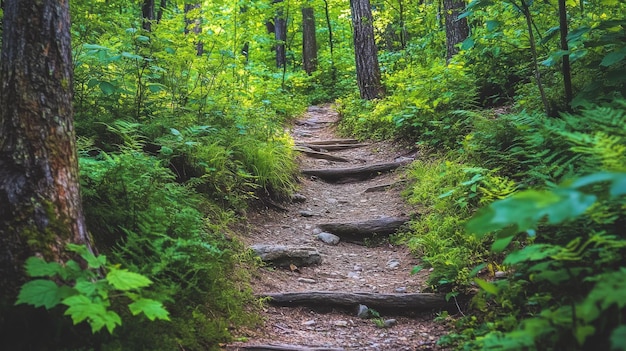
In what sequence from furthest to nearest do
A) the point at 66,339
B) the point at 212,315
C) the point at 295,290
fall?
1. the point at 295,290
2. the point at 212,315
3. the point at 66,339

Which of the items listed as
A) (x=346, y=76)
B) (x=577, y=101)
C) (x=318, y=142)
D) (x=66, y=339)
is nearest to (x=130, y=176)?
(x=66, y=339)

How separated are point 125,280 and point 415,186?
485cm

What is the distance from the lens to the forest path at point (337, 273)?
3.60 meters

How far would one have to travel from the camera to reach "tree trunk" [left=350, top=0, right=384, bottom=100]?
38.3 feet

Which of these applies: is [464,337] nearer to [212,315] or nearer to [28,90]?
[212,315]

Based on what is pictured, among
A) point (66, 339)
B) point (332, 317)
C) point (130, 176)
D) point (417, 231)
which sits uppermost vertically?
point (130, 176)

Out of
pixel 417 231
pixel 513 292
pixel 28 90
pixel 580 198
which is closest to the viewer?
pixel 580 198

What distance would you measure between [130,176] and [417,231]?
3.32 meters

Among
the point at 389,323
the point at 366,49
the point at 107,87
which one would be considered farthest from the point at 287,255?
the point at 366,49

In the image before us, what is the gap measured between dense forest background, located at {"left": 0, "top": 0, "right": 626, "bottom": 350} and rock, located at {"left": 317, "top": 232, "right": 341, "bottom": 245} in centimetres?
94

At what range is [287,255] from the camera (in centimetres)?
505

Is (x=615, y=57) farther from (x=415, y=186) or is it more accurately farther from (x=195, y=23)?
(x=195, y=23)

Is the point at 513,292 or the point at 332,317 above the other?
the point at 513,292

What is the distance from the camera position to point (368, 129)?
1059 centimetres
